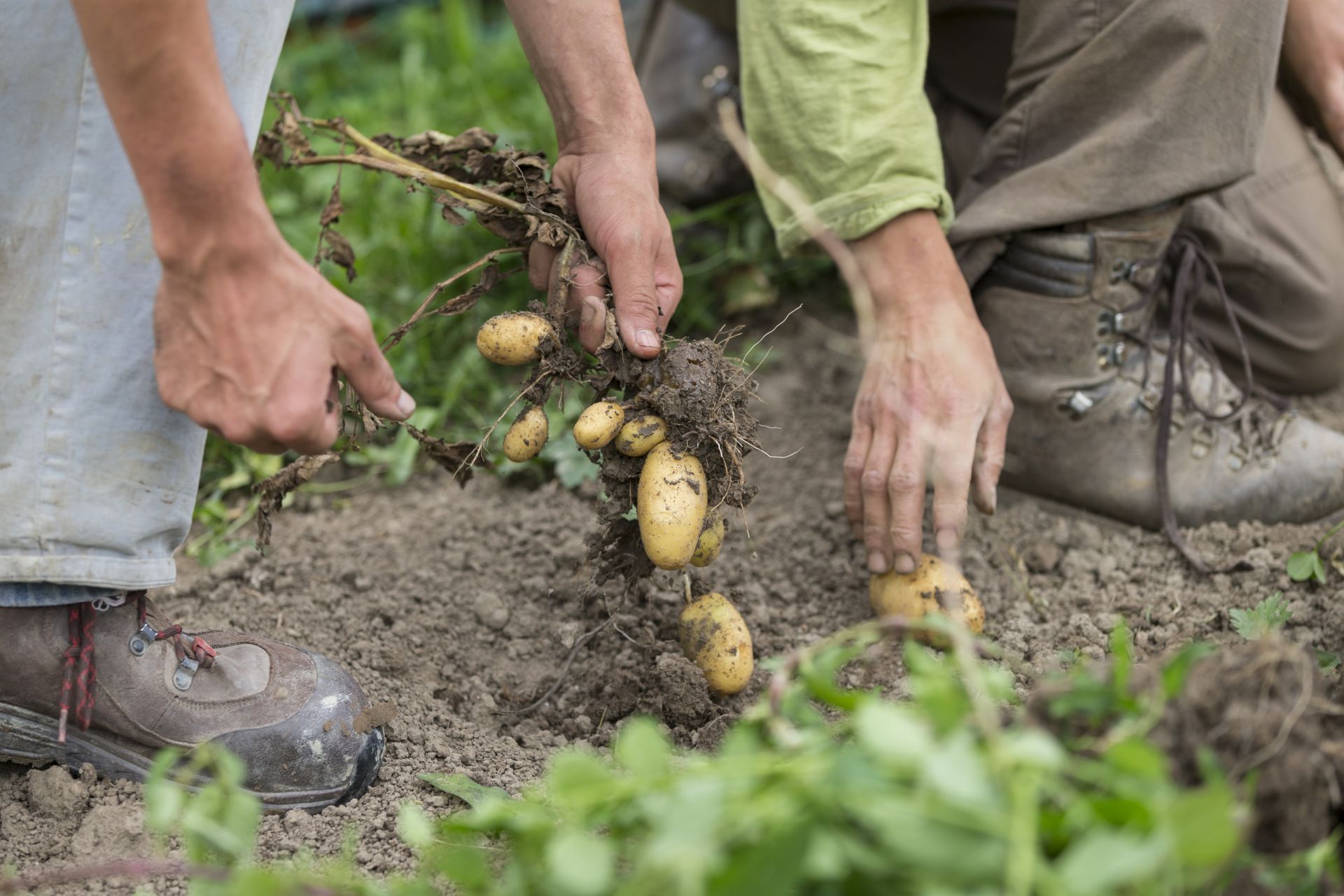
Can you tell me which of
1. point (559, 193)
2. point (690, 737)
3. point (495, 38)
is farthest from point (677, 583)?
point (495, 38)

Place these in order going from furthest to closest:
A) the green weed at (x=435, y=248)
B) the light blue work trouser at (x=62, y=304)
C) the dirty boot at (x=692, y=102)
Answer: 1. the dirty boot at (x=692, y=102)
2. the green weed at (x=435, y=248)
3. the light blue work trouser at (x=62, y=304)

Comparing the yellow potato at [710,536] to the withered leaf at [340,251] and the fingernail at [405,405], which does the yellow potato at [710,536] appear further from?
the withered leaf at [340,251]

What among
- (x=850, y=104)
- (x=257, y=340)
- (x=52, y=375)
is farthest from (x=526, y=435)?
(x=850, y=104)

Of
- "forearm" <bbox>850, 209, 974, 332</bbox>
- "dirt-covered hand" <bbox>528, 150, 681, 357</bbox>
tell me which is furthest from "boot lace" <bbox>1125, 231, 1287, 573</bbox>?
"dirt-covered hand" <bbox>528, 150, 681, 357</bbox>

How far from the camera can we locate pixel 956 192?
276 cm

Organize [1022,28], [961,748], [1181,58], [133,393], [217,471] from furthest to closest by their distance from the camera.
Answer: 1. [217,471]
2. [1022,28]
3. [1181,58]
4. [133,393]
5. [961,748]

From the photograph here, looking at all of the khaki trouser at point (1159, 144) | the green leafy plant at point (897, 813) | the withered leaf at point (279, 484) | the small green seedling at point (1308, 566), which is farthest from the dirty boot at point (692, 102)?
the green leafy plant at point (897, 813)

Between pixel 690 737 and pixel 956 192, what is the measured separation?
1634 millimetres

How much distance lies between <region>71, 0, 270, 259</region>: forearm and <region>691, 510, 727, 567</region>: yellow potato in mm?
824

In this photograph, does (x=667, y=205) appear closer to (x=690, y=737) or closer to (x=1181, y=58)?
(x=1181, y=58)

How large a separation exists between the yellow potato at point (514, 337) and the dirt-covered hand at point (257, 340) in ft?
1.23

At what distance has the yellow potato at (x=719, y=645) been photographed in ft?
5.91

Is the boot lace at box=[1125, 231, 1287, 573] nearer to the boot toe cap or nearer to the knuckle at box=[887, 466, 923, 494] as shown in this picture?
the knuckle at box=[887, 466, 923, 494]

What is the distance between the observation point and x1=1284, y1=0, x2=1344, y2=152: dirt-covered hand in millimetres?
2279
